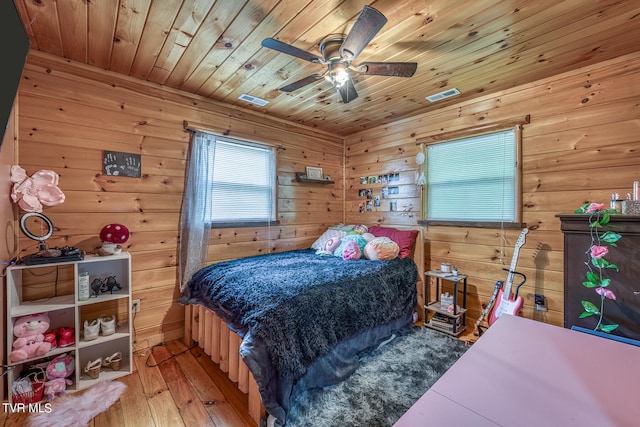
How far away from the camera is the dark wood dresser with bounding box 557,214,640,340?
155cm

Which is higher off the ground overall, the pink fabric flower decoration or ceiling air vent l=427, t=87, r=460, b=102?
ceiling air vent l=427, t=87, r=460, b=102

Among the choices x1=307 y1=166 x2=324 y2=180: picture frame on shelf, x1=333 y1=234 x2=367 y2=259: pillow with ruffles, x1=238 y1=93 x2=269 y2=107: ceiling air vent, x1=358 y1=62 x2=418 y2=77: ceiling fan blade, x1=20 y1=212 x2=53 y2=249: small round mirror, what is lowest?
x1=333 y1=234 x2=367 y2=259: pillow with ruffles

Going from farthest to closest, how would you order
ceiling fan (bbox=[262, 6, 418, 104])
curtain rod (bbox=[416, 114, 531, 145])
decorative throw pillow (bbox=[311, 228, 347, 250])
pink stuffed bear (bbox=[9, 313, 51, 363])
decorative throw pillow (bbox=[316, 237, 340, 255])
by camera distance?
decorative throw pillow (bbox=[311, 228, 347, 250]), decorative throw pillow (bbox=[316, 237, 340, 255]), curtain rod (bbox=[416, 114, 531, 145]), pink stuffed bear (bbox=[9, 313, 51, 363]), ceiling fan (bbox=[262, 6, 418, 104])

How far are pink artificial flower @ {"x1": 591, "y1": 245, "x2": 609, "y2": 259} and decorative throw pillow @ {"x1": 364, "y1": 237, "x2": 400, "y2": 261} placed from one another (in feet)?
4.77

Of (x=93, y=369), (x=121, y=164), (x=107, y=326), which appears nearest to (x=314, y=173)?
(x=121, y=164)

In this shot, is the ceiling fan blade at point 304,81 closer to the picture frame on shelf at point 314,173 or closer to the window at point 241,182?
the window at point 241,182

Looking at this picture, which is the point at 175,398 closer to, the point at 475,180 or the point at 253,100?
the point at 253,100

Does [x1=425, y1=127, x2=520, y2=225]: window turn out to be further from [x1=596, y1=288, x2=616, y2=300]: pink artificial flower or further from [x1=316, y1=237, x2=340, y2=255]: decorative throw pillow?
[x1=316, y1=237, x2=340, y2=255]: decorative throw pillow

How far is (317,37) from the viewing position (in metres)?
1.79

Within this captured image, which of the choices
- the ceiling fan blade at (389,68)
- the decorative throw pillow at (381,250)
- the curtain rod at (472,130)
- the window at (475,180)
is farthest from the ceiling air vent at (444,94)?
the decorative throw pillow at (381,250)

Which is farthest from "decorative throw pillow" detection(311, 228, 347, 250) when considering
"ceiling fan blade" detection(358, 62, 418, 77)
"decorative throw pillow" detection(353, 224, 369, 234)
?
"ceiling fan blade" detection(358, 62, 418, 77)

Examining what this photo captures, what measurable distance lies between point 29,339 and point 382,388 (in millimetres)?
2299

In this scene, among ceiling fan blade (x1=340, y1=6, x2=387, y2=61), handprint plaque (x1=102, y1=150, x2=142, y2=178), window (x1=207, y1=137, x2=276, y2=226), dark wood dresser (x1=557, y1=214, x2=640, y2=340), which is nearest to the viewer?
ceiling fan blade (x1=340, y1=6, x2=387, y2=61)

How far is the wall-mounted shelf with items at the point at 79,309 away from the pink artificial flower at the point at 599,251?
313cm
